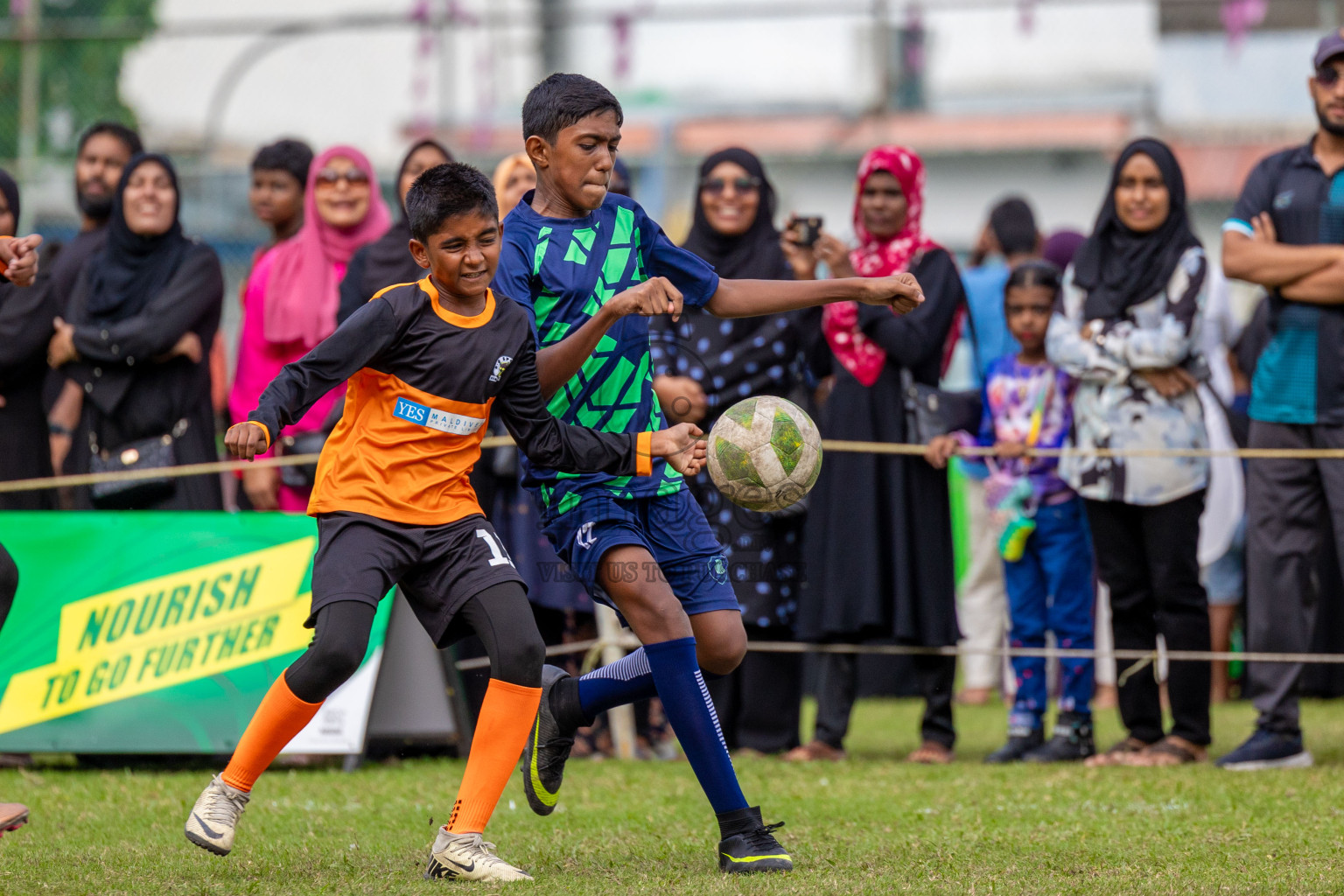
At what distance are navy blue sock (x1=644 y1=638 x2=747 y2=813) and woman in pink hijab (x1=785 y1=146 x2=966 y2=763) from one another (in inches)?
96.1

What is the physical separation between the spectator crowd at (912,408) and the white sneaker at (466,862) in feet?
8.39

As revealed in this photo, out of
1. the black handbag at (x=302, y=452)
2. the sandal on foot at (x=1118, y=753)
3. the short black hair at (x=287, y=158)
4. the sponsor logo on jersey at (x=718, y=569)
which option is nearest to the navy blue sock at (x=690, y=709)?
the sponsor logo on jersey at (x=718, y=569)

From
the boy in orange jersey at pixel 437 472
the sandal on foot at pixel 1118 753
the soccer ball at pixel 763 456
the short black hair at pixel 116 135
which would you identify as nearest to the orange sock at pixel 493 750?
the boy in orange jersey at pixel 437 472

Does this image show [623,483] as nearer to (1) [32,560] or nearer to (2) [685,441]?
(2) [685,441]

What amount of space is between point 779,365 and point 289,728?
3.33 m

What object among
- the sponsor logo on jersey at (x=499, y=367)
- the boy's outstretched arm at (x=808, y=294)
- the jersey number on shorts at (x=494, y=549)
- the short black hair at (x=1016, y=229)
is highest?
the short black hair at (x=1016, y=229)

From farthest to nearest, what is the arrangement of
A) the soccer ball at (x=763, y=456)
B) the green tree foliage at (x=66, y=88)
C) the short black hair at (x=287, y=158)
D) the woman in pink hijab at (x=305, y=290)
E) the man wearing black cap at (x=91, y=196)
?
1. the green tree foliage at (x=66, y=88)
2. the short black hair at (x=287, y=158)
3. the man wearing black cap at (x=91, y=196)
4. the woman in pink hijab at (x=305, y=290)
5. the soccer ball at (x=763, y=456)

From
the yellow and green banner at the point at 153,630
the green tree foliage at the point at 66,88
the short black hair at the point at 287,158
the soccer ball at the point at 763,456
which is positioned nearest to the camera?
the soccer ball at the point at 763,456

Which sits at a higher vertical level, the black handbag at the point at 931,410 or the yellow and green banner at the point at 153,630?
the black handbag at the point at 931,410

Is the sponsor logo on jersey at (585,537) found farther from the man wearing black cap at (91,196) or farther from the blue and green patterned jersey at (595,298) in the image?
the man wearing black cap at (91,196)

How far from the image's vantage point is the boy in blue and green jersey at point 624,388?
4551 mm

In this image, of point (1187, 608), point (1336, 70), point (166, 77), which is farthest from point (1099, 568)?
point (166, 77)

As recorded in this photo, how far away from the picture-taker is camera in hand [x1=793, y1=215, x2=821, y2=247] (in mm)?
7105

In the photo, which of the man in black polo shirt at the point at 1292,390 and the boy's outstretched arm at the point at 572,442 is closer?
the boy's outstretched arm at the point at 572,442
